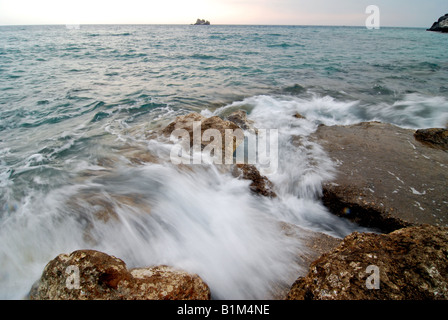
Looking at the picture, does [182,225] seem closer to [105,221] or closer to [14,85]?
[105,221]

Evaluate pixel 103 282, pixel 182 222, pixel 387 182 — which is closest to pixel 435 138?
pixel 387 182

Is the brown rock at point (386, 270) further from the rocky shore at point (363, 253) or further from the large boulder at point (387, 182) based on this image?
the large boulder at point (387, 182)

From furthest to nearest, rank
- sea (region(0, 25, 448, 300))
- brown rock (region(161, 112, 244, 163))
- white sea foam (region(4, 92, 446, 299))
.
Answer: brown rock (region(161, 112, 244, 163)) → sea (region(0, 25, 448, 300)) → white sea foam (region(4, 92, 446, 299))

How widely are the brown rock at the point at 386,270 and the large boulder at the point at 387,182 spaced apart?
3.29 ft

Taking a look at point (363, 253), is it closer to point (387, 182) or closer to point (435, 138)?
point (387, 182)

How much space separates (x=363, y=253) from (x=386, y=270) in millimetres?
182

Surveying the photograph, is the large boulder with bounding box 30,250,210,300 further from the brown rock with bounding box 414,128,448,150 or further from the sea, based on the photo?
the brown rock with bounding box 414,128,448,150

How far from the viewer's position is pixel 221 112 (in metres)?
7.38

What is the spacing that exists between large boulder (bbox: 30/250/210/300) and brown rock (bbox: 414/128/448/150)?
200 inches

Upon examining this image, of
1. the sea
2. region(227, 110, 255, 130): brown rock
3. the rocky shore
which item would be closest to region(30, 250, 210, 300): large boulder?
the rocky shore

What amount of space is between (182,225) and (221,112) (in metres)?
4.88

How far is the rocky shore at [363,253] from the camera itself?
1578 mm

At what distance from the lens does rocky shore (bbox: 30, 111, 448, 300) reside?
158cm
